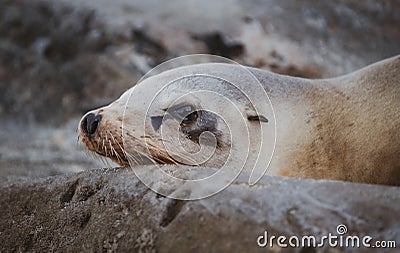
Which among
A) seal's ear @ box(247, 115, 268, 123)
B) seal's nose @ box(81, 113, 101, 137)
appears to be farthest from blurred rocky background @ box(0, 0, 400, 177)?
seal's ear @ box(247, 115, 268, 123)

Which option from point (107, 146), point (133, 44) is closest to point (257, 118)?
point (107, 146)

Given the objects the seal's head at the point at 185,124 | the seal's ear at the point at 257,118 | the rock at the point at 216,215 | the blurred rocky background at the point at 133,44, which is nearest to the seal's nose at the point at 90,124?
the seal's head at the point at 185,124

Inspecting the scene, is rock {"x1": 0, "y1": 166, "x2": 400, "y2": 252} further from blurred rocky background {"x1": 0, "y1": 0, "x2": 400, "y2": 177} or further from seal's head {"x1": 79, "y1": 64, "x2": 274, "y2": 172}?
blurred rocky background {"x1": 0, "y1": 0, "x2": 400, "y2": 177}

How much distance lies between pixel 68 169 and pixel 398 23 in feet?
10.8

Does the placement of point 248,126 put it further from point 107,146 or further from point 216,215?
point 216,215

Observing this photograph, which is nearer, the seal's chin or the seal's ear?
the seal's chin

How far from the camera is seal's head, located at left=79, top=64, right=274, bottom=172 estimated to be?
72.7 inches

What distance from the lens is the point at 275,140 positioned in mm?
1951

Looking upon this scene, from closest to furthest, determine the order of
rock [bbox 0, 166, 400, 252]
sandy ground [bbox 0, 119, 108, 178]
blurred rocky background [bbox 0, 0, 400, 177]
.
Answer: rock [bbox 0, 166, 400, 252], sandy ground [bbox 0, 119, 108, 178], blurred rocky background [bbox 0, 0, 400, 177]

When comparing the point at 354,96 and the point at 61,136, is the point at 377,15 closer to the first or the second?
the point at 61,136

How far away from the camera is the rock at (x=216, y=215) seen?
4.22ft

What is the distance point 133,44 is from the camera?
5047 mm

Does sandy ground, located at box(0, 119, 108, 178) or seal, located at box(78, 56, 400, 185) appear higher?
seal, located at box(78, 56, 400, 185)

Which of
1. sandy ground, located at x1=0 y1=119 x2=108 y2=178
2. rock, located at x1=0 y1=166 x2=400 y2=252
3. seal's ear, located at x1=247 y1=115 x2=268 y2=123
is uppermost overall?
seal's ear, located at x1=247 y1=115 x2=268 y2=123
